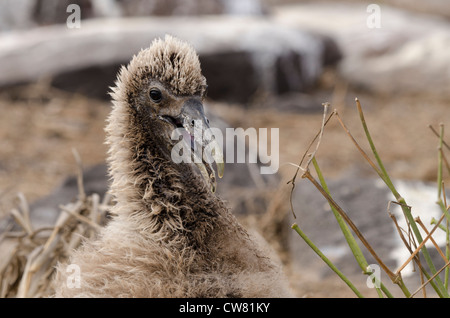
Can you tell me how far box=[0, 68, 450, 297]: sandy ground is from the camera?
18.5ft

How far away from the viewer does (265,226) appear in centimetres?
391

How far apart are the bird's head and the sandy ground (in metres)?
3.26

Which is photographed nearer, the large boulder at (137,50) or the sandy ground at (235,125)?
the sandy ground at (235,125)

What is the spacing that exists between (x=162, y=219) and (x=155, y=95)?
36 cm

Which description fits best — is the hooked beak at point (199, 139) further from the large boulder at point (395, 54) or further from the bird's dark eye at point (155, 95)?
the large boulder at point (395, 54)

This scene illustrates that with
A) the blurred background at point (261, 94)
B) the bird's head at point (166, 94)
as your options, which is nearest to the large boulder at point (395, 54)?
the blurred background at point (261, 94)

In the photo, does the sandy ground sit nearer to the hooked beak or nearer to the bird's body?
the bird's body

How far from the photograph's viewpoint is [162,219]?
1818mm

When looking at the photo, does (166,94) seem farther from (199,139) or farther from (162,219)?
(162,219)

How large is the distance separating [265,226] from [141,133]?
7.04ft

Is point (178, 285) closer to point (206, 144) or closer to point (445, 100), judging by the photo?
point (206, 144)

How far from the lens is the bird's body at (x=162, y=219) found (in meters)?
1.70

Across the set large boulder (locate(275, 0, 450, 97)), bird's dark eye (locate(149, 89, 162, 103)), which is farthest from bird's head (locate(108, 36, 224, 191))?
large boulder (locate(275, 0, 450, 97))
